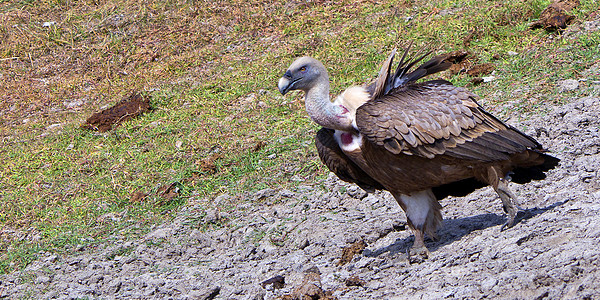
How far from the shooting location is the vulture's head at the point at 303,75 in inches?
184

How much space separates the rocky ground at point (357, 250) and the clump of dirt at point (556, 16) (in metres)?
2.10

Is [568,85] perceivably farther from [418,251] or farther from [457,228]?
[418,251]

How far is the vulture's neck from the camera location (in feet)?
15.2

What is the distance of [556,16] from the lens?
835 cm

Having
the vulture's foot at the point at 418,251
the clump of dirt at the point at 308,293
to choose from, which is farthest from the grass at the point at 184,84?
the clump of dirt at the point at 308,293

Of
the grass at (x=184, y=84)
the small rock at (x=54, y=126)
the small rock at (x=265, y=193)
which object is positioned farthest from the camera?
the small rock at (x=54, y=126)

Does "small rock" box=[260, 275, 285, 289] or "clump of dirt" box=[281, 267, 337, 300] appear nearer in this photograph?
"clump of dirt" box=[281, 267, 337, 300]

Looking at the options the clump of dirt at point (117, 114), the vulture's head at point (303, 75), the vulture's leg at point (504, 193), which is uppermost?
the vulture's head at point (303, 75)

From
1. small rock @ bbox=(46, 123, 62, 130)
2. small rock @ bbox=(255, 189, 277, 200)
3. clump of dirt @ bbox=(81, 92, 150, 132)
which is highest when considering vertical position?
small rock @ bbox=(255, 189, 277, 200)

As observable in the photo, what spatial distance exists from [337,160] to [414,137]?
69cm

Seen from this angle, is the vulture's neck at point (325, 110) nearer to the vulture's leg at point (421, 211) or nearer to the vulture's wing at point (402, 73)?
the vulture's wing at point (402, 73)

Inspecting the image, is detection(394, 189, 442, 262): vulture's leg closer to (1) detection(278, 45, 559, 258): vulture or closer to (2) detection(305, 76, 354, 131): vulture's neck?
(1) detection(278, 45, 559, 258): vulture

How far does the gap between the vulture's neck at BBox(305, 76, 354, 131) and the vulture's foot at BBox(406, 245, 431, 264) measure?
99cm

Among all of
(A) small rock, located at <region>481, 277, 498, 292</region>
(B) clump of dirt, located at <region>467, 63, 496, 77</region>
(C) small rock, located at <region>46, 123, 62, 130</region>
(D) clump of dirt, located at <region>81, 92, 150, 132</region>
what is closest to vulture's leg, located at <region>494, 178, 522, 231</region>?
(A) small rock, located at <region>481, 277, 498, 292</region>
